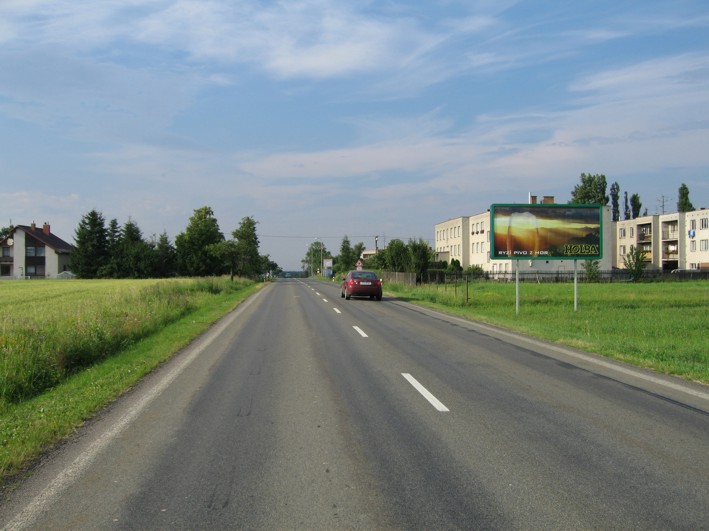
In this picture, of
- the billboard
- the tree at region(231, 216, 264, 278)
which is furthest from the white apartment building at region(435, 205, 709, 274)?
the billboard

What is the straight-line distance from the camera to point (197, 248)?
3755 inches

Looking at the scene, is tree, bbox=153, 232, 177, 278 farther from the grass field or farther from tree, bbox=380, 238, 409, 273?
the grass field

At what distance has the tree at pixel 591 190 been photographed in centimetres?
8912

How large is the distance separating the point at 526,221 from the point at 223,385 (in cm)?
2051

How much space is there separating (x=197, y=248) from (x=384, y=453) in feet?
308

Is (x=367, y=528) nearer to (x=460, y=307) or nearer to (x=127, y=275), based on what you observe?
(x=460, y=307)

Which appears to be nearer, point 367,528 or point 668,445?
point 367,528

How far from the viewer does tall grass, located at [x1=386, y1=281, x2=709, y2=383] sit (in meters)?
11.5

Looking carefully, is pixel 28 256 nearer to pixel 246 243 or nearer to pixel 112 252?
pixel 112 252

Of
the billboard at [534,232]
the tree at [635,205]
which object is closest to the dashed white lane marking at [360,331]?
the billboard at [534,232]

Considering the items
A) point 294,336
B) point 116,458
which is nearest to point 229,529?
point 116,458

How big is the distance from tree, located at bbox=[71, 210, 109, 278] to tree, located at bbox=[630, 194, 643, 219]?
285ft

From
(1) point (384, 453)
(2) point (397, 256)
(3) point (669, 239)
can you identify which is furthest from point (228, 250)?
(3) point (669, 239)

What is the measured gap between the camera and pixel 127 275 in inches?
3433
